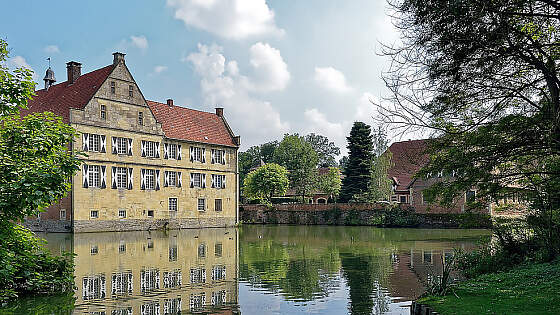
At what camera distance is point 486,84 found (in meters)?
10.0

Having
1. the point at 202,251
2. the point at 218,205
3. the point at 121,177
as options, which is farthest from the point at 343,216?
the point at 202,251

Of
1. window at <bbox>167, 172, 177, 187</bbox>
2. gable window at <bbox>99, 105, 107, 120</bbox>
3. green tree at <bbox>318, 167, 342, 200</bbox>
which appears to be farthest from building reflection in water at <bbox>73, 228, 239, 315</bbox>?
green tree at <bbox>318, 167, 342, 200</bbox>

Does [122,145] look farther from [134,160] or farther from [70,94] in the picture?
[70,94]

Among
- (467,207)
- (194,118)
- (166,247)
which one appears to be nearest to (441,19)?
(467,207)

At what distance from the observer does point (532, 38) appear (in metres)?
9.50

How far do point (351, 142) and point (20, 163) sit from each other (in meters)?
43.5

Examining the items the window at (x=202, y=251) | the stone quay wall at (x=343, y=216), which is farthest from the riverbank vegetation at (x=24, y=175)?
the stone quay wall at (x=343, y=216)

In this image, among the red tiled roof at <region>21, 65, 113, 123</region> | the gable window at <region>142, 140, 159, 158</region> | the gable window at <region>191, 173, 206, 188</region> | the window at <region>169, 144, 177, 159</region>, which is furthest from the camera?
the gable window at <region>191, 173, 206, 188</region>

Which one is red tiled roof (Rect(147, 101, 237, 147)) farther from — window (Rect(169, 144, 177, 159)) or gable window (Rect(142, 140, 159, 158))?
gable window (Rect(142, 140, 159, 158))

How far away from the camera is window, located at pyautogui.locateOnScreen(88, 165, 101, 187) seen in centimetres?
3466

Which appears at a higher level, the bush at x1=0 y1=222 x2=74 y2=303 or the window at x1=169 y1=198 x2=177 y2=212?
the window at x1=169 y1=198 x2=177 y2=212

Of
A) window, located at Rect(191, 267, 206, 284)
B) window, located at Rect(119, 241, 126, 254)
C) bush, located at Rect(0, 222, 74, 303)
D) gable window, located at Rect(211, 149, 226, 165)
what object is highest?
gable window, located at Rect(211, 149, 226, 165)

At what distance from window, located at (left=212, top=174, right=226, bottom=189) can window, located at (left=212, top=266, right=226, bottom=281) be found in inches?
1095

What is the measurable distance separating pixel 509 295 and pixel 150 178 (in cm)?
3262
